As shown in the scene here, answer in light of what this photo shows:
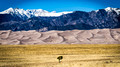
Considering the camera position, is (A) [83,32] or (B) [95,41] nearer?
(B) [95,41]

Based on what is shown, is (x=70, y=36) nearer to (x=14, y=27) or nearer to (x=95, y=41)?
(x=95, y=41)

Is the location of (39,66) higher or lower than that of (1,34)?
lower

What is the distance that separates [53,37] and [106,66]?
9534 cm

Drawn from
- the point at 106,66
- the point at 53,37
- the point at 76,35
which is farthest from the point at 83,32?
the point at 106,66

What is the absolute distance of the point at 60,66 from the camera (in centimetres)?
2689

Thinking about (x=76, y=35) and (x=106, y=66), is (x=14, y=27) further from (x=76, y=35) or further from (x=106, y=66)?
(x=106, y=66)

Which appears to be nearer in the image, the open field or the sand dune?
the open field

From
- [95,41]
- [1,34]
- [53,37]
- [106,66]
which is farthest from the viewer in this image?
[1,34]

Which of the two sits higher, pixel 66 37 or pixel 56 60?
pixel 66 37

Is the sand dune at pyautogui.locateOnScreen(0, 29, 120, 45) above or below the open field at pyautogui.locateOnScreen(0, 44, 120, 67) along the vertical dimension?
above

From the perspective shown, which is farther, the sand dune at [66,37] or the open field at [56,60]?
the sand dune at [66,37]

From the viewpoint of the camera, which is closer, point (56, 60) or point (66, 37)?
point (56, 60)

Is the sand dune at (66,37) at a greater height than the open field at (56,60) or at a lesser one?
greater

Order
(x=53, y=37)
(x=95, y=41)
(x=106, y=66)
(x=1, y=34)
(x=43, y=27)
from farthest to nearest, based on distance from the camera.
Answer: (x=43, y=27) < (x=1, y=34) < (x=53, y=37) < (x=95, y=41) < (x=106, y=66)
